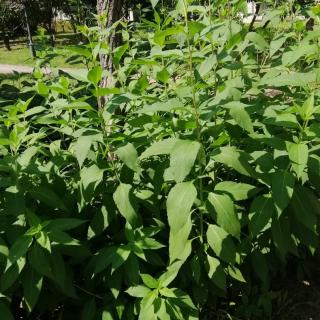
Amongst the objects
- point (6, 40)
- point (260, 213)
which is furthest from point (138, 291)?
point (6, 40)

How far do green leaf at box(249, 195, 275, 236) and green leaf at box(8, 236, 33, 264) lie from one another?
114cm

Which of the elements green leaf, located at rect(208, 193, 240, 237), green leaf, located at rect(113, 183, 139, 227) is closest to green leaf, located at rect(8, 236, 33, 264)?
green leaf, located at rect(113, 183, 139, 227)

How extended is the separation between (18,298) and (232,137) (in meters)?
1.60

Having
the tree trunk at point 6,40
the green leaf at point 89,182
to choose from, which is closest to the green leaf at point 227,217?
the green leaf at point 89,182

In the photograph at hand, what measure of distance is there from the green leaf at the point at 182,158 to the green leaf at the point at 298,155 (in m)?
0.48

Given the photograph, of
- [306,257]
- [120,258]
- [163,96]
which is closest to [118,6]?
[163,96]

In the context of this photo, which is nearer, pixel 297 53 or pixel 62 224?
pixel 62 224

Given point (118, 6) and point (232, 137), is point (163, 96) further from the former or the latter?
point (118, 6)

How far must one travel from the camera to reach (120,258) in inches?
92.5

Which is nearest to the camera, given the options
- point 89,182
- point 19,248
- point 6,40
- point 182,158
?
point 182,158

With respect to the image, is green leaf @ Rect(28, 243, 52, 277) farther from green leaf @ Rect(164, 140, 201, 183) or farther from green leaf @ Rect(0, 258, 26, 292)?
green leaf @ Rect(164, 140, 201, 183)

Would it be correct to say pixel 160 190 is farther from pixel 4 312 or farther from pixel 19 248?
pixel 4 312

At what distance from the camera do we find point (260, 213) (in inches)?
91.9

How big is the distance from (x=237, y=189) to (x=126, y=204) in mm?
603
